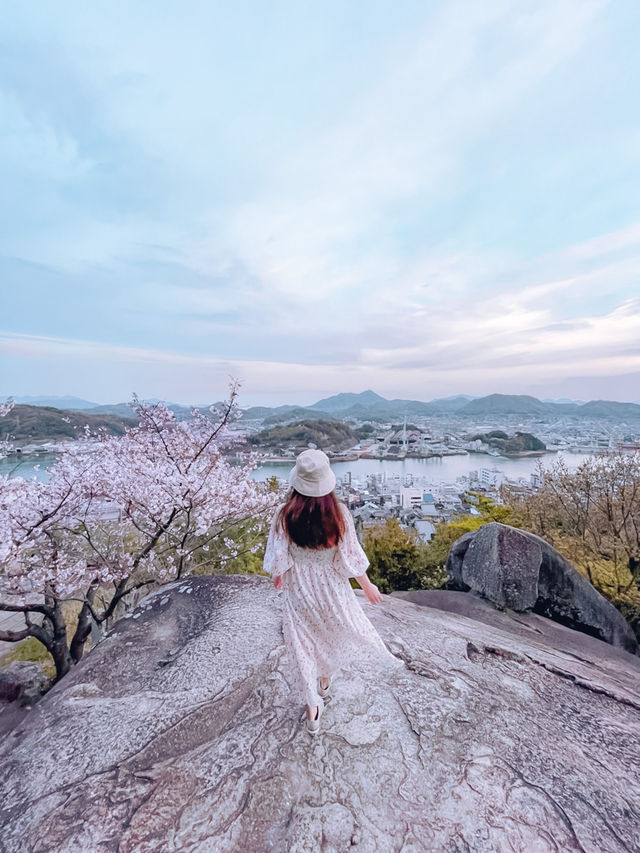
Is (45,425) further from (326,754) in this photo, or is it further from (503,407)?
(503,407)

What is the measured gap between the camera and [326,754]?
233cm

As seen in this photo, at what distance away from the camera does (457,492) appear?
18.7 m

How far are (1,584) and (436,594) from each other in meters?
5.68

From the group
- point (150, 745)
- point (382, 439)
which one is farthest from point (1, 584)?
point (382, 439)

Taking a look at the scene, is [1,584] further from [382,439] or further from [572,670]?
[382,439]

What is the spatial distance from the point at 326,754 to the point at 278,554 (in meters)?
1.27

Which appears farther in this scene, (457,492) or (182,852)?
(457,492)

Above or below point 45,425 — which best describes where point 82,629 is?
below

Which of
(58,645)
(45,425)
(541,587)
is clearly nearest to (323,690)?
(541,587)

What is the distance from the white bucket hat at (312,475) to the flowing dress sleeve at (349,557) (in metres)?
0.31

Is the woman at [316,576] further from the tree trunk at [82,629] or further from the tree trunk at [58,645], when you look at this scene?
the tree trunk at [58,645]

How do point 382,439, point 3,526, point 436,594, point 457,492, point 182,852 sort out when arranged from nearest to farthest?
1. point 182,852
2. point 3,526
3. point 436,594
4. point 457,492
5. point 382,439

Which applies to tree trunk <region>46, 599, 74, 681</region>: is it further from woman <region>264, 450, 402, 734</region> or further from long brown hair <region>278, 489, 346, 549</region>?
long brown hair <region>278, 489, 346, 549</region>

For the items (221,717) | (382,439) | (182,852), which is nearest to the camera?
(182,852)
